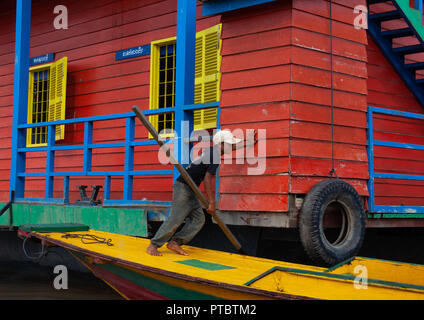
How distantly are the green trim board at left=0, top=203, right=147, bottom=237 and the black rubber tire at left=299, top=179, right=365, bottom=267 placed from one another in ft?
7.62

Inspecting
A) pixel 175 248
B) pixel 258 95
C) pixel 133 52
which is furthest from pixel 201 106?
pixel 133 52

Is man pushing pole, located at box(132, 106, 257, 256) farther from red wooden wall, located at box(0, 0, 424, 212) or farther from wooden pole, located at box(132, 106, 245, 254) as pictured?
red wooden wall, located at box(0, 0, 424, 212)

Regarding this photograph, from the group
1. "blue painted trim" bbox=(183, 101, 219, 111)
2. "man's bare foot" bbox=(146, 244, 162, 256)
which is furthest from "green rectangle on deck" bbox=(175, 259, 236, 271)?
"blue painted trim" bbox=(183, 101, 219, 111)

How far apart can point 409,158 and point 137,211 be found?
4.75 meters

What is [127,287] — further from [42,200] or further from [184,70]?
[42,200]

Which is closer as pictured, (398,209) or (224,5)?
(224,5)

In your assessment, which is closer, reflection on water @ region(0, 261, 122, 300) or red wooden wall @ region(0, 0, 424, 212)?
red wooden wall @ region(0, 0, 424, 212)

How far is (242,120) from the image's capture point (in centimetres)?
631

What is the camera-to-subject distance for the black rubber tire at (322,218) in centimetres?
564

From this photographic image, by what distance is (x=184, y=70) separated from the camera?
703 centimetres

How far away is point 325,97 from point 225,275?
2519 millimetres

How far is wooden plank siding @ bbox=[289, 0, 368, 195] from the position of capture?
19.6ft
